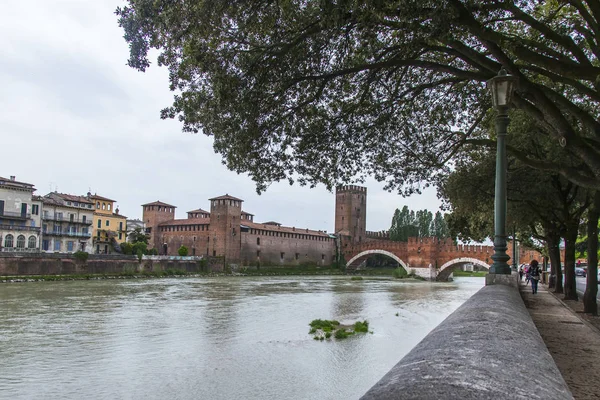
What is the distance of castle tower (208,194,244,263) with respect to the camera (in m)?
60.3

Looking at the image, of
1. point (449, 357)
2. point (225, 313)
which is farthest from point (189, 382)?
point (225, 313)

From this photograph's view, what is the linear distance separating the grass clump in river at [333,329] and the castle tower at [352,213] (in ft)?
197

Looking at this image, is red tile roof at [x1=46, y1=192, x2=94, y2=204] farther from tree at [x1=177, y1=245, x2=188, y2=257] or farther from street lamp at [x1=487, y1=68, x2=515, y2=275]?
street lamp at [x1=487, y1=68, x2=515, y2=275]

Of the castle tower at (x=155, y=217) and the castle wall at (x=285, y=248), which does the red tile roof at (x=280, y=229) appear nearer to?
the castle wall at (x=285, y=248)

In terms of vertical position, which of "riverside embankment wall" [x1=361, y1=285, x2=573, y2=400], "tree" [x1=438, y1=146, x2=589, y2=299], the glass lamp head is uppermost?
the glass lamp head

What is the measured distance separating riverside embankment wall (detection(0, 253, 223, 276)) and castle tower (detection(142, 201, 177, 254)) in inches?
495

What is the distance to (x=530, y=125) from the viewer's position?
11.2 meters

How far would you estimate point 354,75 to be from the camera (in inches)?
380

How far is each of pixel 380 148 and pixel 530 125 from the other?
319 cm

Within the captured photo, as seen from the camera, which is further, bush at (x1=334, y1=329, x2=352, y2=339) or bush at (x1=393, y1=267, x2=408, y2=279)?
bush at (x1=393, y1=267, x2=408, y2=279)

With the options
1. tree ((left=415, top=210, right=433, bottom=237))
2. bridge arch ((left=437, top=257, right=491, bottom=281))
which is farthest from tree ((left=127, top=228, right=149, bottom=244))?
tree ((left=415, top=210, right=433, bottom=237))

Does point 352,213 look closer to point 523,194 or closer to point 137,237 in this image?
point 137,237

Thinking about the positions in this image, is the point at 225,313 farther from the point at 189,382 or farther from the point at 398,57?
the point at 398,57

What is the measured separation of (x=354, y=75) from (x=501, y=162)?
12.5 ft
